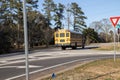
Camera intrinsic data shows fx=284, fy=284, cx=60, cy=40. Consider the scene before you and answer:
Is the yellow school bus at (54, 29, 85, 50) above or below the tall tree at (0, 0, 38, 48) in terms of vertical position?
below

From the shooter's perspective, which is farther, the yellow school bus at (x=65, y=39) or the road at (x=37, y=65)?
the yellow school bus at (x=65, y=39)

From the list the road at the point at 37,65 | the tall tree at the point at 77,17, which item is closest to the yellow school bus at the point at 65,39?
the road at the point at 37,65

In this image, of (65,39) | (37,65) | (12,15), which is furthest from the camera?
(12,15)

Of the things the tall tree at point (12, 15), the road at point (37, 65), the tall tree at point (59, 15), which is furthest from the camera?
the tall tree at point (59, 15)

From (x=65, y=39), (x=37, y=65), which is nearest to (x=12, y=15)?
(x=65, y=39)

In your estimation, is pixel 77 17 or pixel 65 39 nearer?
pixel 65 39

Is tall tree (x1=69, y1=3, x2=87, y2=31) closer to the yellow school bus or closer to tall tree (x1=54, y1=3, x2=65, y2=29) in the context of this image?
tall tree (x1=54, y1=3, x2=65, y2=29)

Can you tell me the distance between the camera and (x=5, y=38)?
43.9 metres

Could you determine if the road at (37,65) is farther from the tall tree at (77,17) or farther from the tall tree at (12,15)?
the tall tree at (77,17)

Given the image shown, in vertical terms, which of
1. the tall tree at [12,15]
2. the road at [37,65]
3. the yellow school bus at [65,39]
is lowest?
the road at [37,65]

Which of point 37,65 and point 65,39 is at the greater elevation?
point 65,39

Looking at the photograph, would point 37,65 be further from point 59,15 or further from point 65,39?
point 59,15

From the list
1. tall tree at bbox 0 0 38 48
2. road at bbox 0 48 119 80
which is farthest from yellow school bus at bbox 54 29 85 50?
road at bbox 0 48 119 80

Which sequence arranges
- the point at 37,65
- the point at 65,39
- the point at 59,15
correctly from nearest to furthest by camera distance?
the point at 37,65, the point at 65,39, the point at 59,15
